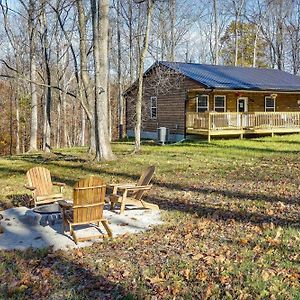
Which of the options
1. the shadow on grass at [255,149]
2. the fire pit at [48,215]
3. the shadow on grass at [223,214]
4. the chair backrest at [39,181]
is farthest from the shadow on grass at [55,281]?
the shadow on grass at [255,149]

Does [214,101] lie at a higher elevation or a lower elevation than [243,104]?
higher

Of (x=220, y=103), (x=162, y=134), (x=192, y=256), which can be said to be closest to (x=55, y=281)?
(x=192, y=256)

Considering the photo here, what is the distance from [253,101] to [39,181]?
2042 centimetres

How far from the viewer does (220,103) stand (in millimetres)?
24797

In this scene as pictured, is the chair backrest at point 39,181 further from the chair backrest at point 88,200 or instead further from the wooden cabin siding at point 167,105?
the wooden cabin siding at point 167,105

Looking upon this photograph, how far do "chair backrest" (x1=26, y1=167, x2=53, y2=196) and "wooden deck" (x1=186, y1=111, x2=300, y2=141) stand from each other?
14.1 m

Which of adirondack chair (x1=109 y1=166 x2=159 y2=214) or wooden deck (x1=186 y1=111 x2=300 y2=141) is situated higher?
wooden deck (x1=186 y1=111 x2=300 y2=141)

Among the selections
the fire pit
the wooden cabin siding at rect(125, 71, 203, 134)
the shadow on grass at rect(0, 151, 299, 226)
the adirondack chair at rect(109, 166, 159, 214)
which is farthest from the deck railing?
the fire pit

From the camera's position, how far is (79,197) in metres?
5.91

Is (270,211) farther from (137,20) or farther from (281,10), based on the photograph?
(281,10)

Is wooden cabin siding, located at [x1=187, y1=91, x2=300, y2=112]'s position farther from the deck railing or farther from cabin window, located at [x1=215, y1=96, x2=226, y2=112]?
the deck railing

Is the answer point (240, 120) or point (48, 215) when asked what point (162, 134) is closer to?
point (240, 120)

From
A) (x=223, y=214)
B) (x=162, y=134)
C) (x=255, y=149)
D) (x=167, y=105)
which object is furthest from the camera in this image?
(x=167, y=105)

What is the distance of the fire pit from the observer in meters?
6.83
